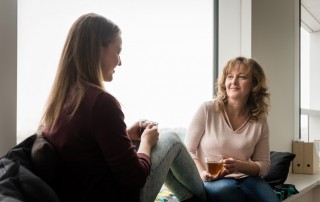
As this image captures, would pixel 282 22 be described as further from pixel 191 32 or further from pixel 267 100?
pixel 267 100

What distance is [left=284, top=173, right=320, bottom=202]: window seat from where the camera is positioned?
2.50 m

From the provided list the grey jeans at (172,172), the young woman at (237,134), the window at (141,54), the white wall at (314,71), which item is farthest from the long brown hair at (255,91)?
the white wall at (314,71)

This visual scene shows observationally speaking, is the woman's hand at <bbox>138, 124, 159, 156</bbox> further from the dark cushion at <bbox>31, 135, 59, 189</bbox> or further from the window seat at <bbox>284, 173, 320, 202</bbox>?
the window seat at <bbox>284, 173, 320, 202</bbox>

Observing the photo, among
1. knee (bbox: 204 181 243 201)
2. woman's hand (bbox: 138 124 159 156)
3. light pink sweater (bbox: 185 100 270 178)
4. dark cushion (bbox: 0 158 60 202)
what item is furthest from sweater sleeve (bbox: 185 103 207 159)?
dark cushion (bbox: 0 158 60 202)

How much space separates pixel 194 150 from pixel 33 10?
1117 millimetres

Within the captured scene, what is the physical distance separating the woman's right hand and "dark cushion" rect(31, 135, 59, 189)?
15.1 inches

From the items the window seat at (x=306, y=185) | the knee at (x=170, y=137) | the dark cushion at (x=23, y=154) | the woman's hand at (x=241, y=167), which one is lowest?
the window seat at (x=306, y=185)

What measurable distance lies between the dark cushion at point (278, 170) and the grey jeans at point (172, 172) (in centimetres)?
92

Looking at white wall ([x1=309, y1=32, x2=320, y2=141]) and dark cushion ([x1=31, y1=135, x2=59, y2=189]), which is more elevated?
white wall ([x1=309, y1=32, x2=320, y2=141])

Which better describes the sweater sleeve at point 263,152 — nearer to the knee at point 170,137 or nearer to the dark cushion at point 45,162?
the knee at point 170,137

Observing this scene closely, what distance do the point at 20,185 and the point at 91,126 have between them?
0.91ft

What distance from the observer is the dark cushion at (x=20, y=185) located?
0.79 m

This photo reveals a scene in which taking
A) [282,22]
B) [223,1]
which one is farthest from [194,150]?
[282,22]

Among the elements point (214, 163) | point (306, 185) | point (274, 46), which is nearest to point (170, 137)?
point (214, 163)
